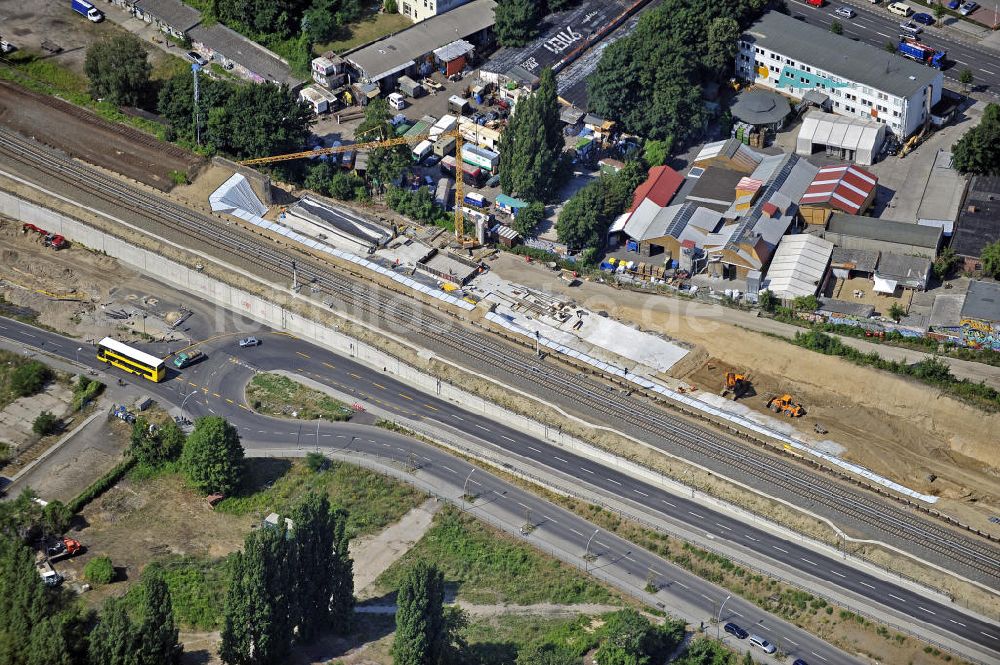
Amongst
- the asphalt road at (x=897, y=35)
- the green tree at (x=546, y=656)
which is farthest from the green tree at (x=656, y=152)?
the green tree at (x=546, y=656)

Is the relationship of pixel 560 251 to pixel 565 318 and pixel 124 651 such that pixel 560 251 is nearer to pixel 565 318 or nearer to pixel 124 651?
pixel 565 318

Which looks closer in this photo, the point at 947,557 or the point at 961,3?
the point at 947,557

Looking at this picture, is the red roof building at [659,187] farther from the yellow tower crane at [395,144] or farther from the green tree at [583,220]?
the yellow tower crane at [395,144]

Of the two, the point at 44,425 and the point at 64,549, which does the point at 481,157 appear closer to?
the point at 44,425

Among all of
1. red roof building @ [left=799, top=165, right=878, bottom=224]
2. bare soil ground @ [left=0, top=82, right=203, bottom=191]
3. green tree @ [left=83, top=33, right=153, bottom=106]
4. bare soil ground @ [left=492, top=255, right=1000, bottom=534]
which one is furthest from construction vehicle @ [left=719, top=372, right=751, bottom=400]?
green tree @ [left=83, top=33, right=153, bottom=106]

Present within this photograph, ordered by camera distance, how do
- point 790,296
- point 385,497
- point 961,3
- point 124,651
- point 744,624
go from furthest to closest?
point 961,3, point 790,296, point 385,497, point 744,624, point 124,651

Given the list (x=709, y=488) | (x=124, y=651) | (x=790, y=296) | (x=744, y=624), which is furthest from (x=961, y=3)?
(x=124, y=651)
